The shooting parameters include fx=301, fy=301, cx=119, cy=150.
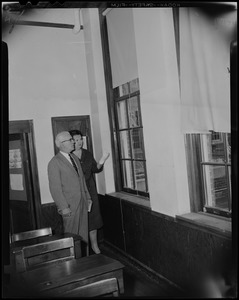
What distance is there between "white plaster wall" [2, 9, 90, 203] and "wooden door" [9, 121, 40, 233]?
0.07 meters

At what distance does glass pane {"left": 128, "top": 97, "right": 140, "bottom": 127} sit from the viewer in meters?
3.10

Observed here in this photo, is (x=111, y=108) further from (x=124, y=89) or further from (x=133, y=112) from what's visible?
(x=133, y=112)

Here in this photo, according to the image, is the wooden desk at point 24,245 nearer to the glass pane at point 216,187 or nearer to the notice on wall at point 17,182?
the glass pane at point 216,187

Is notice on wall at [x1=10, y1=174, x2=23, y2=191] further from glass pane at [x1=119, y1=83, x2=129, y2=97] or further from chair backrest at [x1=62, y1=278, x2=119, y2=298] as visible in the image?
chair backrest at [x1=62, y1=278, x2=119, y2=298]

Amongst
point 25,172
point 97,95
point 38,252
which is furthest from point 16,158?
point 38,252

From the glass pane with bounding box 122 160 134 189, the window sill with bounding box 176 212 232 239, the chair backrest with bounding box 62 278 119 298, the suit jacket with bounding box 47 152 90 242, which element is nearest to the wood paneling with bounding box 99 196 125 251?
the glass pane with bounding box 122 160 134 189

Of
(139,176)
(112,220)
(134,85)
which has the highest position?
(134,85)

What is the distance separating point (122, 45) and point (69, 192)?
1.68 m

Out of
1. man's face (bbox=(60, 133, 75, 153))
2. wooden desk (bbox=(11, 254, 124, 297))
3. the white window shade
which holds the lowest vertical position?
wooden desk (bbox=(11, 254, 124, 297))

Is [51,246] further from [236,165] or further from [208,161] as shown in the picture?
[236,165]

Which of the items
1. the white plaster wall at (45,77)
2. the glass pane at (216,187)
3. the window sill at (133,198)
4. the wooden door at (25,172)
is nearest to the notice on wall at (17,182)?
the wooden door at (25,172)

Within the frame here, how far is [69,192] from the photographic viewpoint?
317 cm

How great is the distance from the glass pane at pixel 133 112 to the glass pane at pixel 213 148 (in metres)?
0.97

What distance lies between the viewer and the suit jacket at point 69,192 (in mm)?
3031
